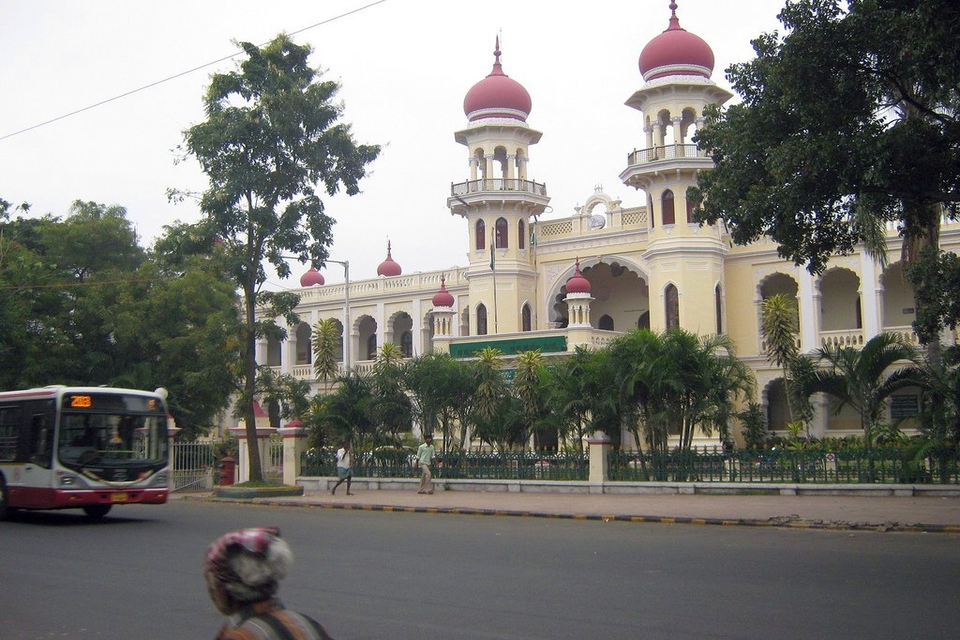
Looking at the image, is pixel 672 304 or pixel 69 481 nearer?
pixel 69 481

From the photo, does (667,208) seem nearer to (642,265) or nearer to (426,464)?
(642,265)

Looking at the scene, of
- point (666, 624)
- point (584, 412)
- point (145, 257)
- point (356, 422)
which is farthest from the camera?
point (145, 257)

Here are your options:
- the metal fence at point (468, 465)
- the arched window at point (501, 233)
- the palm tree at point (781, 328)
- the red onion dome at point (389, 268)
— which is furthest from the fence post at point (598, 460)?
the red onion dome at point (389, 268)

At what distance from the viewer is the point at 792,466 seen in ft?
70.4

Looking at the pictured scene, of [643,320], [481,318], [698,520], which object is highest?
[481,318]

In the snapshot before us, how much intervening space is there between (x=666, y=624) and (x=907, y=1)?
30.5 feet

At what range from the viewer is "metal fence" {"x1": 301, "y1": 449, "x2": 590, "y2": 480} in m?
24.3

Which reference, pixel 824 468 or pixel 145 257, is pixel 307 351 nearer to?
pixel 145 257

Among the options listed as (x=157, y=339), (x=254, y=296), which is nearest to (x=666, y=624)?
(x=254, y=296)

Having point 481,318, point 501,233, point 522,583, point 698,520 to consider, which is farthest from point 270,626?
point 501,233

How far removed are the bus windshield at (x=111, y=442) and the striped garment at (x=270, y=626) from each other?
14719 millimetres

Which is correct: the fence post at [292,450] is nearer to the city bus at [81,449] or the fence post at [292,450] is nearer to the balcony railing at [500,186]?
the city bus at [81,449]

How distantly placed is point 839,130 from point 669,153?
23871mm

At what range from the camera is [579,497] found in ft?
74.0
